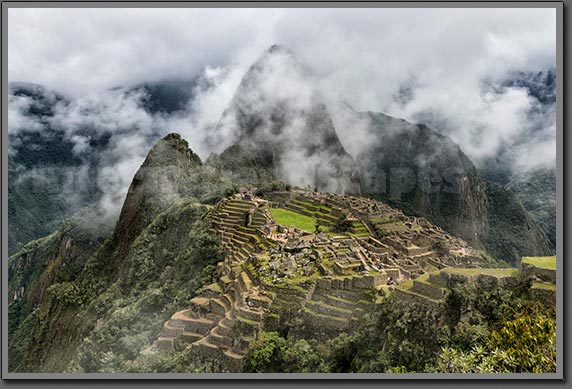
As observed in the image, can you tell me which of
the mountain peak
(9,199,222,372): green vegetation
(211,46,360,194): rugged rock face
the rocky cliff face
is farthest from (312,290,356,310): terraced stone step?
(211,46,360,194): rugged rock face

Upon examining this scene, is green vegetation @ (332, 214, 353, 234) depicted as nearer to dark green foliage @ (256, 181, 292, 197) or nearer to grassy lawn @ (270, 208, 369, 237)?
grassy lawn @ (270, 208, 369, 237)

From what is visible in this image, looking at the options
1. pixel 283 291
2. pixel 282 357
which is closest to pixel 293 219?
pixel 283 291

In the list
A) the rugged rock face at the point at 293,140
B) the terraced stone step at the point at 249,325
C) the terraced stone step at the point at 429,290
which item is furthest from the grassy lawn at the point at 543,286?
the rugged rock face at the point at 293,140

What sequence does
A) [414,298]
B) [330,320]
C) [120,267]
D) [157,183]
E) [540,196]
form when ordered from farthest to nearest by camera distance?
1. [157,183]
2. [120,267]
3. [330,320]
4. [540,196]
5. [414,298]

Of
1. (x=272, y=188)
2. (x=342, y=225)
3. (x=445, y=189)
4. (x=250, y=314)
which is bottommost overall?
(x=250, y=314)

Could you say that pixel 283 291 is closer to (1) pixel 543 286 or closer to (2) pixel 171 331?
(2) pixel 171 331

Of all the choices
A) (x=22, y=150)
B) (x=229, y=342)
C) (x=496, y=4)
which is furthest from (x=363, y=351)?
(x=22, y=150)

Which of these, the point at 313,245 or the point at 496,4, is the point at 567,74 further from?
the point at 313,245
